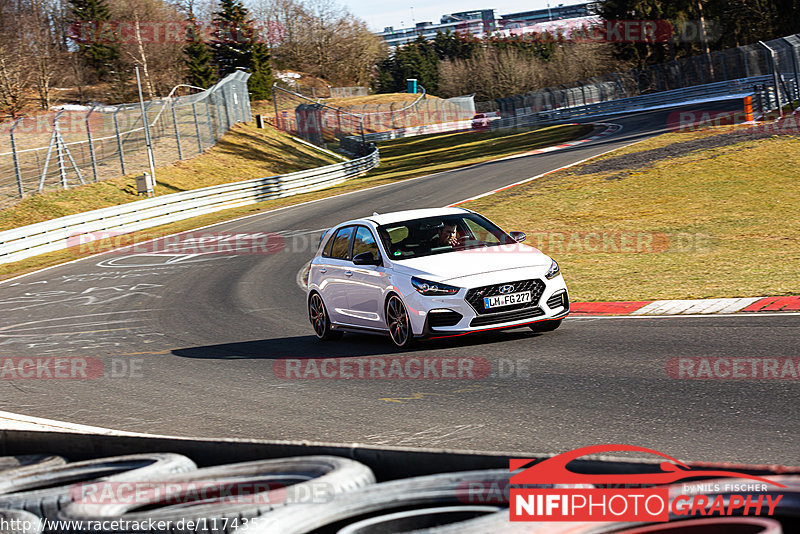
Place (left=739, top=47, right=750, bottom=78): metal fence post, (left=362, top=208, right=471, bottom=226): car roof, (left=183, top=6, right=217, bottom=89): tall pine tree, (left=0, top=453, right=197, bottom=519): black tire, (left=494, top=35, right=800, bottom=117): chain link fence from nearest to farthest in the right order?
(left=0, top=453, right=197, bottom=519): black tire
(left=362, top=208, right=471, bottom=226): car roof
(left=494, top=35, right=800, bottom=117): chain link fence
(left=739, top=47, right=750, bottom=78): metal fence post
(left=183, top=6, right=217, bottom=89): tall pine tree

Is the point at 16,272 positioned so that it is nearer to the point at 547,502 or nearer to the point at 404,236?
the point at 404,236

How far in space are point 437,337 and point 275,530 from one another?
6.93m

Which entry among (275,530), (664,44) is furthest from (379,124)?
(275,530)

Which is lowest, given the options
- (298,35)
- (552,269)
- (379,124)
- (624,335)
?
(624,335)

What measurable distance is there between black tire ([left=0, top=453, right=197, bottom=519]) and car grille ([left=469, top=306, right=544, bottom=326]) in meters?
5.62

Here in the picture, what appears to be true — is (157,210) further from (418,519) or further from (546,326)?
(418,519)

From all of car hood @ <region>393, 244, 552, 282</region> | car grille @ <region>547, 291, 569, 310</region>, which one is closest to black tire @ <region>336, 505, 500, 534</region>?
car hood @ <region>393, 244, 552, 282</region>

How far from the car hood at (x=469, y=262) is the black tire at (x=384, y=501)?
21.6 ft

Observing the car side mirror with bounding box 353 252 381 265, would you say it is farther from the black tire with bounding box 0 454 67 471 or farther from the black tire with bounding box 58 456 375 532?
the black tire with bounding box 58 456 375 532

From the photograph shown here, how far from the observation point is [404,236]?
11.6 metres

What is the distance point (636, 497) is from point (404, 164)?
53.6m

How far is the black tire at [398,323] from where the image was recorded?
34.9 ft

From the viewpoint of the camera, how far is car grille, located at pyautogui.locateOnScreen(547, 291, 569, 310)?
10.6 meters

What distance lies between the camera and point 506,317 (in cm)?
1028
